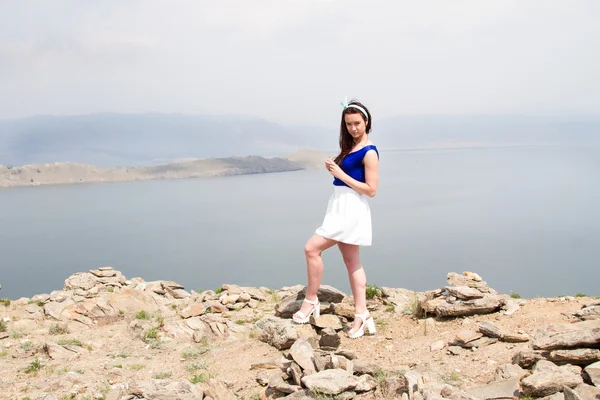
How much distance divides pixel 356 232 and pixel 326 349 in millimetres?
1516

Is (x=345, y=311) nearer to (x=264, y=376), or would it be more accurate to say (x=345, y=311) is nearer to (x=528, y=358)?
(x=264, y=376)

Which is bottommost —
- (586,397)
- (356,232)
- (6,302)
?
(6,302)

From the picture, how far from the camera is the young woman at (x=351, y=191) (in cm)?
610

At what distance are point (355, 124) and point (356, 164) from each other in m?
0.49

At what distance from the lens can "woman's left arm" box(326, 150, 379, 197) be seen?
6.06 meters

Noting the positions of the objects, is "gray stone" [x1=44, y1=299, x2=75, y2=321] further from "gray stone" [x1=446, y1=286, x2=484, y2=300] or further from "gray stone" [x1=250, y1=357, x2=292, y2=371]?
"gray stone" [x1=446, y1=286, x2=484, y2=300]

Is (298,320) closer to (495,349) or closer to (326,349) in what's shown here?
(326,349)

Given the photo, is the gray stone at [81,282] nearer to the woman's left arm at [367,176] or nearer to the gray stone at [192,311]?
the gray stone at [192,311]

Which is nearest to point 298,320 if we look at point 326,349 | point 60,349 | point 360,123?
point 326,349

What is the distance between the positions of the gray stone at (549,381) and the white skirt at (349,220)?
7.98ft

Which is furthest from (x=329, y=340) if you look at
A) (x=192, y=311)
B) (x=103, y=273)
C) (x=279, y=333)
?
(x=103, y=273)

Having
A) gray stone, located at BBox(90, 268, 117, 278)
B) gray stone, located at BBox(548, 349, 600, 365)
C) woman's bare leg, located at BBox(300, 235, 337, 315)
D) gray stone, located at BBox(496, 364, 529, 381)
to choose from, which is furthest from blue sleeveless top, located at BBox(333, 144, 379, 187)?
gray stone, located at BBox(90, 268, 117, 278)

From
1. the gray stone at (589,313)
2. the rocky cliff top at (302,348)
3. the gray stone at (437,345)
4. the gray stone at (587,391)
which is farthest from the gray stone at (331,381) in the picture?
the gray stone at (589,313)

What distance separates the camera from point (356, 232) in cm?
625
